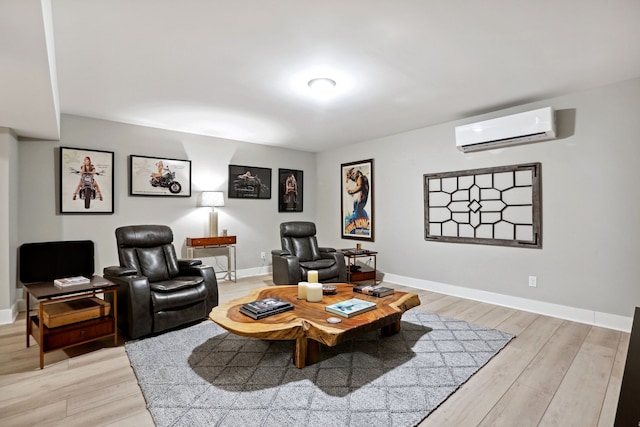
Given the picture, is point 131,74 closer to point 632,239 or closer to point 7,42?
point 7,42

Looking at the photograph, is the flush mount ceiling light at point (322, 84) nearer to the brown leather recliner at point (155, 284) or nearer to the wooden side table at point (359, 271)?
the brown leather recliner at point (155, 284)

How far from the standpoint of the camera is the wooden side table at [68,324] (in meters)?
2.47

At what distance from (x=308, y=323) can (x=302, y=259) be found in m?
2.68

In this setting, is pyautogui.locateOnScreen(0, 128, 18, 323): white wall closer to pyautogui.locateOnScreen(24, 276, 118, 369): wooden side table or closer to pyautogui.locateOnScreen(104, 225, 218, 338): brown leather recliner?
pyautogui.locateOnScreen(24, 276, 118, 369): wooden side table

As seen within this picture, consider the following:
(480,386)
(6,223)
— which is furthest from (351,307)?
(6,223)

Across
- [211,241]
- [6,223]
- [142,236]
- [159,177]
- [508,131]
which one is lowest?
[211,241]

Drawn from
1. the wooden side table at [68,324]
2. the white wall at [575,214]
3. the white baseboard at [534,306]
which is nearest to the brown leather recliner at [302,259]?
the white baseboard at [534,306]

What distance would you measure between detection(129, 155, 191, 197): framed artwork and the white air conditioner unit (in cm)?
393

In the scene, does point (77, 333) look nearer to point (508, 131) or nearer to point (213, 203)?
point (213, 203)

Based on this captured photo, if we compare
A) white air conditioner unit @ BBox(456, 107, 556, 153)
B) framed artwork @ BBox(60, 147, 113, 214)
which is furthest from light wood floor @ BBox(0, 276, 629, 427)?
white air conditioner unit @ BBox(456, 107, 556, 153)

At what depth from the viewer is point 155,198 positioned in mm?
4801

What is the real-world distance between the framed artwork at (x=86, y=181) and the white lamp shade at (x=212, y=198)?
47.1 inches

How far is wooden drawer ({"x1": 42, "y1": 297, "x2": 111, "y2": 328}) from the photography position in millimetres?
A: 2508

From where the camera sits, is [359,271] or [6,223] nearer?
[6,223]
